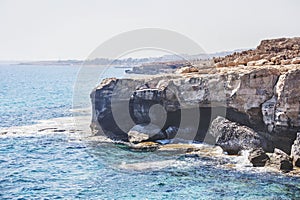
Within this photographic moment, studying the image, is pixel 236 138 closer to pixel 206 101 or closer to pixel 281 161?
pixel 206 101

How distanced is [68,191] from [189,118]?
1681 centimetres

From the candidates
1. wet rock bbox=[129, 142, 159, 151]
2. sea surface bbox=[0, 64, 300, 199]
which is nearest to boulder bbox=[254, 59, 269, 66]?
sea surface bbox=[0, 64, 300, 199]

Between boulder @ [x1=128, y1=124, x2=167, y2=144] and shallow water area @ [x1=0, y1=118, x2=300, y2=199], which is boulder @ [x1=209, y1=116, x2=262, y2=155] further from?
boulder @ [x1=128, y1=124, x2=167, y2=144]

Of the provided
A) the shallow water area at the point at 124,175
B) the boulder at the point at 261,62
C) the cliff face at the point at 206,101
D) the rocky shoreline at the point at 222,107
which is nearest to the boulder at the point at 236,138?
the rocky shoreline at the point at 222,107

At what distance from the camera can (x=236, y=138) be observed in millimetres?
32438

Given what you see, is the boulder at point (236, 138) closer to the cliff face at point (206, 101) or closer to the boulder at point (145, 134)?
the cliff face at point (206, 101)

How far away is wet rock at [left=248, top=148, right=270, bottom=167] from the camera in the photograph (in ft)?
94.5

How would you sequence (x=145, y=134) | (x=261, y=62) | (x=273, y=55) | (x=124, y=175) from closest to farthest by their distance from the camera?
(x=124, y=175) → (x=261, y=62) → (x=145, y=134) → (x=273, y=55)

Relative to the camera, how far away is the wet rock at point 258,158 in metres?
28.8

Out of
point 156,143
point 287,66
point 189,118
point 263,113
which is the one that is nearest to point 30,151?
point 156,143

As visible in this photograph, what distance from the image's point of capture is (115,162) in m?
31.0

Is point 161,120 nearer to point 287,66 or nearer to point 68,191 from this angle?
point 287,66

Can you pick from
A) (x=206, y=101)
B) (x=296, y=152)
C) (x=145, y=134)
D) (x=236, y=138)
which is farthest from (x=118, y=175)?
(x=296, y=152)

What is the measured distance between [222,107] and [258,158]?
27.0 ft
